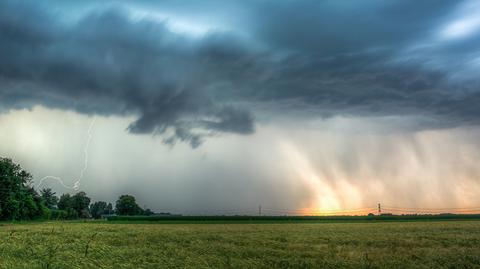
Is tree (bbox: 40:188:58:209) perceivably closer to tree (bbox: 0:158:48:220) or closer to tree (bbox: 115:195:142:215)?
tree (bbox: 115:195:142:215)

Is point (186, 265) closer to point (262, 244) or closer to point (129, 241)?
point (262, 244)

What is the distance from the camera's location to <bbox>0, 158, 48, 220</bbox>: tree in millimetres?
83812

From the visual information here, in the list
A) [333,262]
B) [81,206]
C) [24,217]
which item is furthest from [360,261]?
[81,206]

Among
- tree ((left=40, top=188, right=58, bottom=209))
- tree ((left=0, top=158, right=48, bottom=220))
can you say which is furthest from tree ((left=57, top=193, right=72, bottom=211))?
tree ((left=0, top=158, right=48, bottom=220))

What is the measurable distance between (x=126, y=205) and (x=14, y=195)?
350ft

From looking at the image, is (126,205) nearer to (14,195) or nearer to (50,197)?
(50,197)

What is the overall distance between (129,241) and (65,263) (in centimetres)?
895

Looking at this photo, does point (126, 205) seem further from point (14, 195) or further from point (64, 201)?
point (14, 195)

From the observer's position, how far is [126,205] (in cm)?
A: 19100

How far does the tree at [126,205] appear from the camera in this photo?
19084 cm

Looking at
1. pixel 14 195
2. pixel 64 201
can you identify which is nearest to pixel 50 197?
pixel 64 201

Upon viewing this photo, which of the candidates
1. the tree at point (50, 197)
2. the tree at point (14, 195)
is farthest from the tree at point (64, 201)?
the tree at point (14, 195)

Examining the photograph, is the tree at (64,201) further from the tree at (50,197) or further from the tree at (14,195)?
the tree at (14,195)

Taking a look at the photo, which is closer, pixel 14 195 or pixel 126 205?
pixel 14 195
